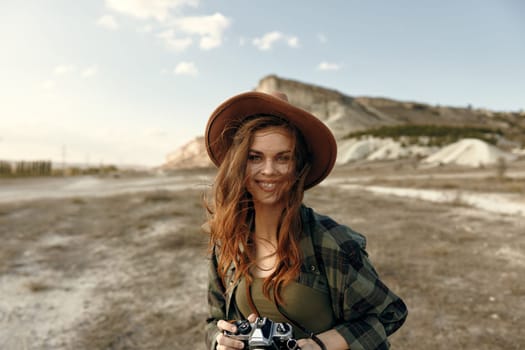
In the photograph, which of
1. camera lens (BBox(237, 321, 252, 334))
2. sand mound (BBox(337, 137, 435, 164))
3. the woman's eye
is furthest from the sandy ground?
sand mound (BBox(337, 137, 435, 164))

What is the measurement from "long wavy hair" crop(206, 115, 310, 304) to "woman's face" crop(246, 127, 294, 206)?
0.07 feet

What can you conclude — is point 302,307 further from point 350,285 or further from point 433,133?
point 433,133

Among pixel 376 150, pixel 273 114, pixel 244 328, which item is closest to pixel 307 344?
pixel 244 328

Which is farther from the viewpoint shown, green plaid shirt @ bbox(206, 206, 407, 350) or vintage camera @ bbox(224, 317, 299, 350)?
green plaid shirt @ bbox(206, 206, 407, 350)

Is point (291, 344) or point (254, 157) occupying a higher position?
point (254, 157)

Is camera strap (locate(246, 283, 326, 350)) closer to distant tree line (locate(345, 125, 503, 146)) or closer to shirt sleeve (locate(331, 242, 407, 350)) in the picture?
shirt sleeve (locate(331, 242, 407, 350))

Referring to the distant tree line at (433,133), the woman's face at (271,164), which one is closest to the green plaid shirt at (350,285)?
the woman's face at (271,164)

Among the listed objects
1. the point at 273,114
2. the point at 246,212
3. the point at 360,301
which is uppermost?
the point at 273,114

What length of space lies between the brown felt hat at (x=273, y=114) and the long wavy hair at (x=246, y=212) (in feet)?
0.12

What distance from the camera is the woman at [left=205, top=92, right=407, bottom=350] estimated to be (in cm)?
148

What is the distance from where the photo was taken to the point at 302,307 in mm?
1492

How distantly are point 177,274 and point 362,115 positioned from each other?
60.2 m

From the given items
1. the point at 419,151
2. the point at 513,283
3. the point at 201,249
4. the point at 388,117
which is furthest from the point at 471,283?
the point at 388,117

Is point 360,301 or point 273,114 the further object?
point 273,114
